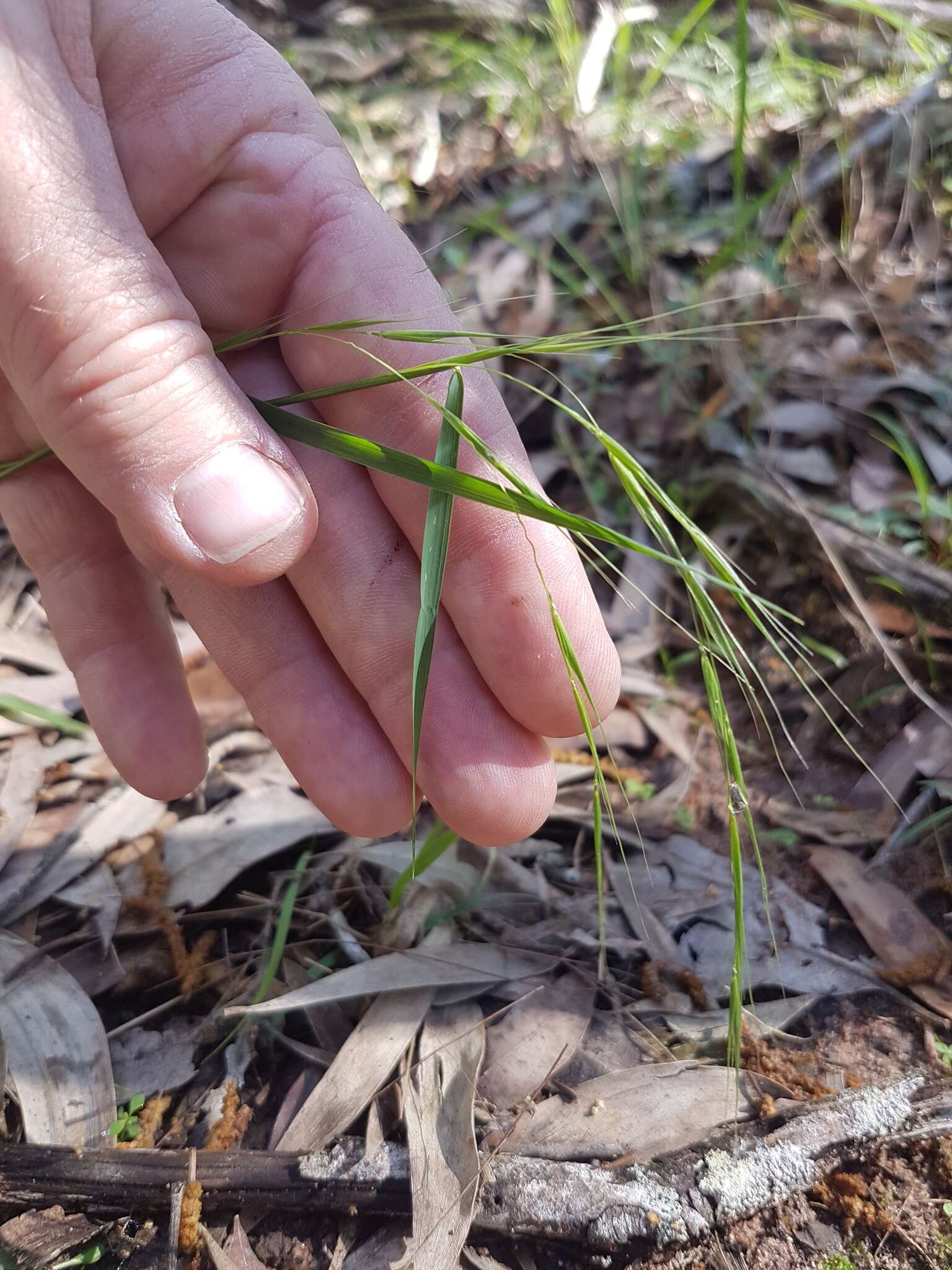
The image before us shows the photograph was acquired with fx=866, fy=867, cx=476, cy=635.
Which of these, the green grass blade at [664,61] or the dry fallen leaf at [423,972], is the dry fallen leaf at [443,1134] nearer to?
the dry fallen leaf at [423,972]

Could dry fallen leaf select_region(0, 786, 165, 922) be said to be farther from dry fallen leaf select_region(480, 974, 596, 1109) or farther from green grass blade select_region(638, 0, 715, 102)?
green grass blade select_region(638, 0, 715, 102)

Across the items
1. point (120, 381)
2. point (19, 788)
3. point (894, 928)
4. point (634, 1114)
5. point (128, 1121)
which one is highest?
point (120, 381)

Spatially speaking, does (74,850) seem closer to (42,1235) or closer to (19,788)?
(19,788)

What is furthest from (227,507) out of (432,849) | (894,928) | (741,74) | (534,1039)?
(741,74)

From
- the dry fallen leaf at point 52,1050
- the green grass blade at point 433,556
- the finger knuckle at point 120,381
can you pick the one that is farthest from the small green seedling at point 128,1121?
the finger knuckle at point 120,381

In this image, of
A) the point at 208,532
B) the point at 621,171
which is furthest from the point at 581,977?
the point at 621,171

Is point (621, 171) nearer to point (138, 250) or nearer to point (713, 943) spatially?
point (138, 250)
